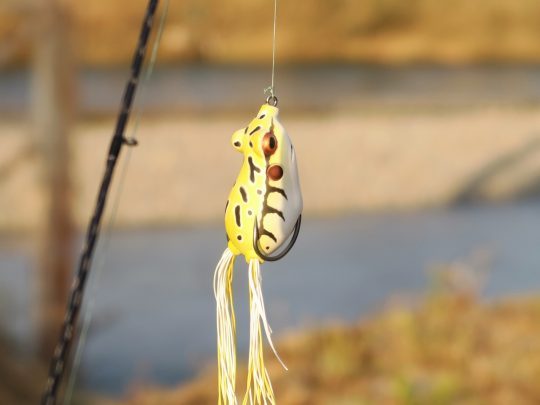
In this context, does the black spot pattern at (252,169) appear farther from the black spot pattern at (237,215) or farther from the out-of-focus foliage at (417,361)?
the out-of-focus foliage at (417,361)

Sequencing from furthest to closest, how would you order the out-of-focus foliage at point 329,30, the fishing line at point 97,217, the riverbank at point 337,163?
the out-of-focus foliage at point 329,30
the riverbank at point 337,163
the fishing line at point 97,217

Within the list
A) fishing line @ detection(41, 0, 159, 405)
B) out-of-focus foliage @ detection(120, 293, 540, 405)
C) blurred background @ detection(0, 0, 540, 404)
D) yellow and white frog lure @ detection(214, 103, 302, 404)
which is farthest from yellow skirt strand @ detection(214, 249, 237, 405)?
out-of-focus foliage @ detection(120, 293, 540, 405)

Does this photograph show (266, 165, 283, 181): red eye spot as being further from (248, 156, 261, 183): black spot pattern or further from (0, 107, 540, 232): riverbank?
(0, 107, 540, 232): riverbank

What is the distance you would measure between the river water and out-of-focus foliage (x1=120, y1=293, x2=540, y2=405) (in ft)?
0.93

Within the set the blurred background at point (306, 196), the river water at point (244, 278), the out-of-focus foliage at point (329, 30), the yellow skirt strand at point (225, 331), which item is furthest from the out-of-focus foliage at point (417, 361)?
the out-of-focus foliage at point (329, 30)

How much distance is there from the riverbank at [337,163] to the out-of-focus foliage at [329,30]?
436 millimetres

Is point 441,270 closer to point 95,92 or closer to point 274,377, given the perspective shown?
point 274,377

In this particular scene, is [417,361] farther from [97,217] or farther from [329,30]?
[329,30]

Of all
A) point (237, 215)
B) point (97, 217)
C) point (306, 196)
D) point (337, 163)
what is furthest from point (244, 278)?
point (237, 215)

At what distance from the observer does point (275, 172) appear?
0.55 m

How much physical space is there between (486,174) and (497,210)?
24cm

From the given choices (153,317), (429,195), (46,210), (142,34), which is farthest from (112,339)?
(142,34)

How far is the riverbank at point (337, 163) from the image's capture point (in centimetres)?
464

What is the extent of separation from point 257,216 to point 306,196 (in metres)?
4.49
